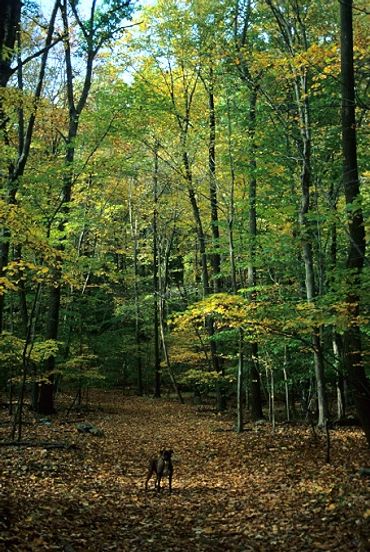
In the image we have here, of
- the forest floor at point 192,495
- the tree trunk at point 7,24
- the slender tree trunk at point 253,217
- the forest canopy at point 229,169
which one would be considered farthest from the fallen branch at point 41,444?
the tree trunk at point 7,24

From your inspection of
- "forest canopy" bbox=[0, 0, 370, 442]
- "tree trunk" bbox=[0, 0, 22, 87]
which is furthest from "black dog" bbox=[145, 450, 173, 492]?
"tree trunk" bbox=[0, 0, 22, 87]

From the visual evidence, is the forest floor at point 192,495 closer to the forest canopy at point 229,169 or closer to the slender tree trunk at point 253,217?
the forest canopy at point 229,169

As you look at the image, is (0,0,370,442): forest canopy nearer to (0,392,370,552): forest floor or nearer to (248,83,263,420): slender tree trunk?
(248,83,263,420): slender tree trunk

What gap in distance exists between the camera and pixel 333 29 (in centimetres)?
1273

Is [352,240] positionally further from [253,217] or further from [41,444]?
[253,217]

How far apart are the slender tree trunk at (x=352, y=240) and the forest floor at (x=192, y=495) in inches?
59.0

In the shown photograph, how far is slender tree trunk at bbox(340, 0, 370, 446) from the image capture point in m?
7.38

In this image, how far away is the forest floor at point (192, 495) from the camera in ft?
18.3

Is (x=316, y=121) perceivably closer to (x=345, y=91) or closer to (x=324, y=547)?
(x=345, y=91)

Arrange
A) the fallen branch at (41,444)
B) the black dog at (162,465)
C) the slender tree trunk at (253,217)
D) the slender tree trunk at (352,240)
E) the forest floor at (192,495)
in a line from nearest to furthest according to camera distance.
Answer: the forest floor at (192,495) < the slender tree trunk at (352,240) < the black dog at (162,465) < the fallen branch at (41,444) < the slender tree trunk at (253,217)

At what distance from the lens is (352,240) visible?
24.1ft

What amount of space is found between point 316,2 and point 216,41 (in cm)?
351

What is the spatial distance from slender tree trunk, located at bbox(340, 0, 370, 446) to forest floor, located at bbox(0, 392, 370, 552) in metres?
1.50

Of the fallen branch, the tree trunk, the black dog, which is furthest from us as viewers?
the fallen branch
